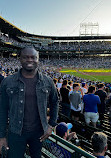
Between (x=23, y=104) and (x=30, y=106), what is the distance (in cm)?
11

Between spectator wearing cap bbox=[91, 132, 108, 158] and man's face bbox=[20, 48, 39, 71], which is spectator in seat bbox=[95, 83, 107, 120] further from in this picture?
man's face bbox=[20, 48, 39, 71]

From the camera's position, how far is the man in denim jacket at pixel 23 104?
1.99 meters

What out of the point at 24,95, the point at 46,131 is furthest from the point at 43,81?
the point at 46,131

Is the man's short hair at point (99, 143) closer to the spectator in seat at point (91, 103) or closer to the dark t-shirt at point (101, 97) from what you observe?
the spectator in seat at point (91, 103)

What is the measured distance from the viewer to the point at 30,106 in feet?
6.63

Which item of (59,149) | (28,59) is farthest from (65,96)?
(28,59)

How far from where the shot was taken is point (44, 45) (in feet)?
266

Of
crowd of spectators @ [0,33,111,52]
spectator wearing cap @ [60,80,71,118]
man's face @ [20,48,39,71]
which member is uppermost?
crowd of spectators @ [0,33,111,52]

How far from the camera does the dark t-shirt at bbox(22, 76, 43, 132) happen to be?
79.0 inches

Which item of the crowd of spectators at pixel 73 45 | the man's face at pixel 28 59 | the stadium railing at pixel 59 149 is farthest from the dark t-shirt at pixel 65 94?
the crowd of spectators at pixel 73 45

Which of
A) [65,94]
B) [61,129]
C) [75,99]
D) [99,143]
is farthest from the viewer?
[65,94]

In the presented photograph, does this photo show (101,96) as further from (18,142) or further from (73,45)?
(73,45)

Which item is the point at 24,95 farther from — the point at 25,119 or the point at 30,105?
the point at 25,119

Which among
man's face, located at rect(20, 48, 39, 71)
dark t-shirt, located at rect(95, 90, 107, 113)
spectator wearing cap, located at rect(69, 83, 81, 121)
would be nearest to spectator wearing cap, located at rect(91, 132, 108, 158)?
man's face, located at rect(20, 48, 39, 71)
